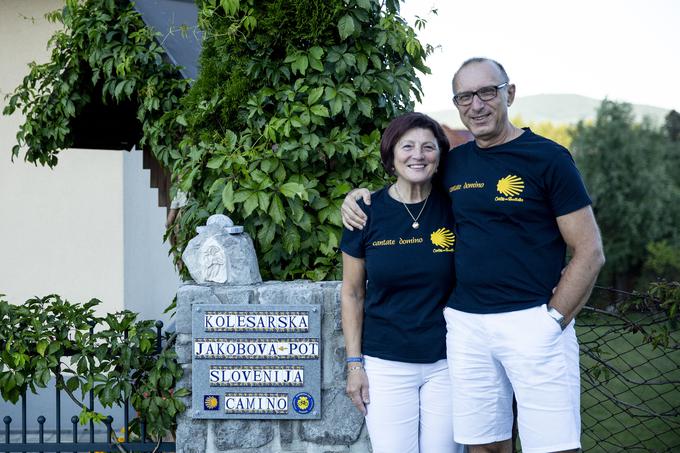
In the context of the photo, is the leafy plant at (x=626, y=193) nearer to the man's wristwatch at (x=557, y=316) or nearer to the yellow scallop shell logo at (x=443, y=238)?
the yellow scallop shell logo at (x=443, y=238)

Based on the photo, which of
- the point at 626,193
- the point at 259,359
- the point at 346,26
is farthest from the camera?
the point at 626,193

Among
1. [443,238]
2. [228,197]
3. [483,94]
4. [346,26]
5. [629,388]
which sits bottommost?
[629,388]

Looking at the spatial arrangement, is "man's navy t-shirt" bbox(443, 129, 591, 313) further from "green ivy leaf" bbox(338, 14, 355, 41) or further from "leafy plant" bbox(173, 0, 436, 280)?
"green ivy leaf" bbox(338, 14, 355, 41)

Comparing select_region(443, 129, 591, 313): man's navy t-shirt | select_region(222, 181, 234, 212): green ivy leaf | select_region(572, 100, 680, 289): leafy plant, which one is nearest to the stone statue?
select_region(222, 181, 234, 212): green ivy leaf

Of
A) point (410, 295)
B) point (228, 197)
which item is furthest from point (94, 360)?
point (410, 295)

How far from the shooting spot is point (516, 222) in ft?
8.80

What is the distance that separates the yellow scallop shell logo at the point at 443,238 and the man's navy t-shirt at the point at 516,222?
3.9 inches

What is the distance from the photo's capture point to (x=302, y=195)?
3.75m

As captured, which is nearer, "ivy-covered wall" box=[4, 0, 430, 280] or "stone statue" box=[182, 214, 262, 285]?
"stone statue" box=[182, 214, 262, 285]

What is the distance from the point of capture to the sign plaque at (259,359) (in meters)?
3.51

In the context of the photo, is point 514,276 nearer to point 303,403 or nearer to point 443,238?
point 443,238

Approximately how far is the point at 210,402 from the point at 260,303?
500 millimetres

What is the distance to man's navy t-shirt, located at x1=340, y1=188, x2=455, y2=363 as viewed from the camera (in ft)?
9.42

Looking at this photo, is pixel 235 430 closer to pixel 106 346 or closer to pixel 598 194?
pixel 106 346
